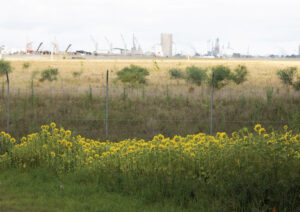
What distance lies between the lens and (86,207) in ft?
22.9

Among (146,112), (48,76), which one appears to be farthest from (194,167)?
(48,76)

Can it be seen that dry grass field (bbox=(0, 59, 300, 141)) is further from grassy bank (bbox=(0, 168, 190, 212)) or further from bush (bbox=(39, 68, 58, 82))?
bush (bbox=(39, 68, 58, 82))

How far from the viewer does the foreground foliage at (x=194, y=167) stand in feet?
21.6

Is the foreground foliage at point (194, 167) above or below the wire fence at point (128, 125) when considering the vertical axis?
above

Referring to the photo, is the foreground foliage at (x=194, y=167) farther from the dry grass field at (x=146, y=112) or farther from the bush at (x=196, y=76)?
the bush at (x=196, y=76)

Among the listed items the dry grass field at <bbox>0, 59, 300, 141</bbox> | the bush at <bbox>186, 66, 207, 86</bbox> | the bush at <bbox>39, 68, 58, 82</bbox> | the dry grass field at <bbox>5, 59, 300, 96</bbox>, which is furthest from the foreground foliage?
the bush at <bbox>39, 68, 58, 82</bbox>

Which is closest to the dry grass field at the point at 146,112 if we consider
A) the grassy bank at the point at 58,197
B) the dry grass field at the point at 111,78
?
the dry grass field at the point at 111,78

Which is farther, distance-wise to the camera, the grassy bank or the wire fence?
the wire fence

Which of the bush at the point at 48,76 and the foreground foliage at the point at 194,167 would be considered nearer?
the foreground foliage at the point at 194,167

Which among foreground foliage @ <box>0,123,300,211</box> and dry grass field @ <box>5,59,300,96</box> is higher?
dry grass field @ <box>5,59,300,96</box>

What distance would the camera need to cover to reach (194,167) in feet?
25.1

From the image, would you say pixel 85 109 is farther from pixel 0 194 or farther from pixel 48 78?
pixel 48 78

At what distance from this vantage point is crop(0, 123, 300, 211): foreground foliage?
6.60 meters

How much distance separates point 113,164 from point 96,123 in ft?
30.2
